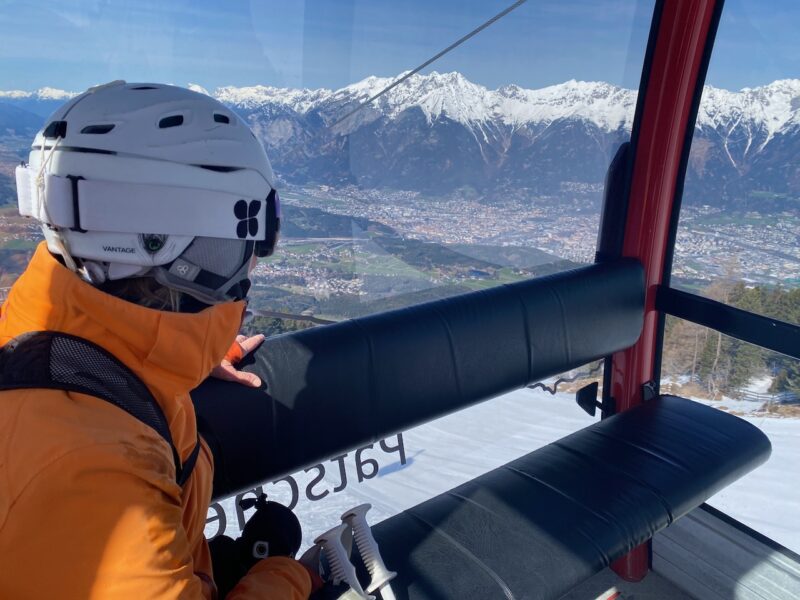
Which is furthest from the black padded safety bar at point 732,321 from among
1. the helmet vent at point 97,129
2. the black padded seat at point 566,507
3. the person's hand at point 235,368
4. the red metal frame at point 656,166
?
the helmet vent at point 97,129

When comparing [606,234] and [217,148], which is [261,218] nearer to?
[217,148]

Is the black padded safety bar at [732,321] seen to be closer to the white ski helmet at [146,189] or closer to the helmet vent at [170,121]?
the white ski helmet at [146,189]

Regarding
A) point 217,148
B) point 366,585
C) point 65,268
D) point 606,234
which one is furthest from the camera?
point 606,234

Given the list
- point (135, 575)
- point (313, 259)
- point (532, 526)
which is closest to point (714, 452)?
point (532, 526)

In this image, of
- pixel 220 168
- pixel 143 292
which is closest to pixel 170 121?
pixel 220 168

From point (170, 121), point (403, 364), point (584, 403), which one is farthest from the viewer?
point (584, 403)

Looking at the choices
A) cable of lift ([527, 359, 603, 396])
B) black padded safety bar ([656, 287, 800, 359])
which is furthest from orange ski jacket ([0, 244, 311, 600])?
black padded safety bar ([656, 287, 800, 359])

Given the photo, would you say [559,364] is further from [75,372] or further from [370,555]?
[75,372]

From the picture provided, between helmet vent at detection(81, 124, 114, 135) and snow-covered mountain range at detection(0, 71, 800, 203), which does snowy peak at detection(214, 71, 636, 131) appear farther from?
helmet vent at detection(81, 124, 114, 135)
